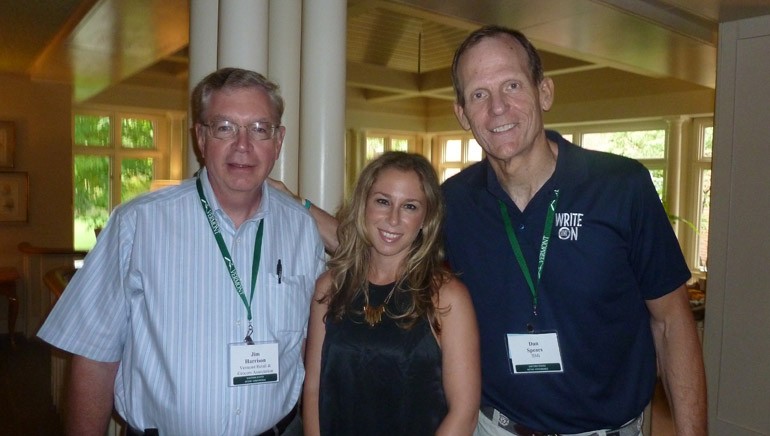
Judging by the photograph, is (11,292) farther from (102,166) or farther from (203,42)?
(203,42)

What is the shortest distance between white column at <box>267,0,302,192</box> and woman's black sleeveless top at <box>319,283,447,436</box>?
3.00 ft

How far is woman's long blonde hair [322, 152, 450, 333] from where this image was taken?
169cm

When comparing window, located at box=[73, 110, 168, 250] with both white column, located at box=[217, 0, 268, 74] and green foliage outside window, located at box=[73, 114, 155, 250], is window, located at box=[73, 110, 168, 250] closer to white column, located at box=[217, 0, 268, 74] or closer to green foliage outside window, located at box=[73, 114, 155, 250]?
green foliage outside window, located at box=[73, 114, 155, 250]

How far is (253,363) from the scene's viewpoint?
1.62 metres

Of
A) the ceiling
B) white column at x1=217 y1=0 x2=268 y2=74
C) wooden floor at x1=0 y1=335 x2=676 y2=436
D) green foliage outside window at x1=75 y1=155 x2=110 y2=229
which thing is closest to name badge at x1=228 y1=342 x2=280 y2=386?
white column at x1=217 y1=0 x2=268 y2=74

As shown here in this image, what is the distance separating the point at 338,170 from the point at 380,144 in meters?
10.9

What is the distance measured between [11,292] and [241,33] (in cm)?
626

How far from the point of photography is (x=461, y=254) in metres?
1.77

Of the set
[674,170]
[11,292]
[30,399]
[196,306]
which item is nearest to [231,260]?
[196,306]

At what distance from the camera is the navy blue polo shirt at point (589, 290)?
5.21 ft

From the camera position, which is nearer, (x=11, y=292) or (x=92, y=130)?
(x=11, y=292)

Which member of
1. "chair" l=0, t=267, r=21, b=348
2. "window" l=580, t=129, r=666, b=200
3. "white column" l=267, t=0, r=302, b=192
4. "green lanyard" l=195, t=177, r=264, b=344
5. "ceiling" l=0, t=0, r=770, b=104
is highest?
"ceiling" l=0, t=0, r=770, b=104

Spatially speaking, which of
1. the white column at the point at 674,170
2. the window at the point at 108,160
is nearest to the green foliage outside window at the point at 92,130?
the window at the point at 108,160

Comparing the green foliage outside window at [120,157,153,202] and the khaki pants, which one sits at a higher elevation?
the green foliage outside window at [120,157,153,202]
